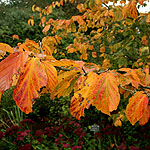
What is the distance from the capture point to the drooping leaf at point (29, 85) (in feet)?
1.55

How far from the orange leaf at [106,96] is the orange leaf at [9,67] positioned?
0.24 m

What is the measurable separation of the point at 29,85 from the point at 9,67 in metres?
0.08

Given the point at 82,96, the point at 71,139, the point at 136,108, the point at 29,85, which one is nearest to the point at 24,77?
the point at 29,85

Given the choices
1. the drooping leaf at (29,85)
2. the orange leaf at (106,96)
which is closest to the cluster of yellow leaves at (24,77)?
the drooping leaf at (29,85)

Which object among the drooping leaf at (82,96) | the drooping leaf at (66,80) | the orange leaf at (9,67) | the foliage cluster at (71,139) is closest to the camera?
the orange leaf at (9,67)

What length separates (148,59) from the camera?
245cm

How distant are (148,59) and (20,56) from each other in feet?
7.58

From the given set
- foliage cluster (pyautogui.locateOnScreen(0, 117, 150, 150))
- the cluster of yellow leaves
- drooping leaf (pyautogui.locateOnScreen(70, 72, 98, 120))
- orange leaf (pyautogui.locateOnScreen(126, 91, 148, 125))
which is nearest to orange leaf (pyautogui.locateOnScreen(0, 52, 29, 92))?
the cluster of yellow leaves

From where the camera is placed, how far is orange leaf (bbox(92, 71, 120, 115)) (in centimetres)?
50

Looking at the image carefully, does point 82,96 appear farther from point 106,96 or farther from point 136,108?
point 136,108

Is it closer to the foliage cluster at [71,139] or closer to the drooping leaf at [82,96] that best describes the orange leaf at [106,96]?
the drooping leaf at [82,96]

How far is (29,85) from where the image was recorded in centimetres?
49

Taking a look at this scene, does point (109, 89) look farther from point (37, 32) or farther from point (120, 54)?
point (37, 32)

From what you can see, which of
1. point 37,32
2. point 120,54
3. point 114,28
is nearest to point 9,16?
point 37,32
